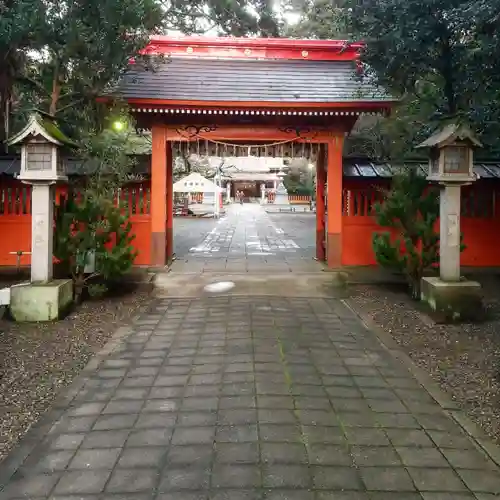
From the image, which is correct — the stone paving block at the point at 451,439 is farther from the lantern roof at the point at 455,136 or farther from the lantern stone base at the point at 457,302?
the lantern roof at the point at 455,136

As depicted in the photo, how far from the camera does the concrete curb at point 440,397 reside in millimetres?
3891

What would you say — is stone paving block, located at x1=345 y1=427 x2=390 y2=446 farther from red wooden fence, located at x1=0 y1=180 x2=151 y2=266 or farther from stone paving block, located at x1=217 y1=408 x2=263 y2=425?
red wooden fence, located at x1=0 y1=180 x2=151 y2=266

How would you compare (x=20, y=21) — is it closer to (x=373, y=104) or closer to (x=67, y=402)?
(x=67, y=402)

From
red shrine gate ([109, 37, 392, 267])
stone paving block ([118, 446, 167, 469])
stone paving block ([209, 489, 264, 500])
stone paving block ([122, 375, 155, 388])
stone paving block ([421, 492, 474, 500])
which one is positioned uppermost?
red shrine gate ([109, 37, 392, 267])

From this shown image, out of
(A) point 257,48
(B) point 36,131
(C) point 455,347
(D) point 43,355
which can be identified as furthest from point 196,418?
(A) point 257,48

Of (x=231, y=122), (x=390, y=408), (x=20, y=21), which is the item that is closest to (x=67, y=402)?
(x=390, y=408)

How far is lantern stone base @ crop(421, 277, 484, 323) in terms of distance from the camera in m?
7.52

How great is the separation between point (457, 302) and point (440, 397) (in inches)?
121

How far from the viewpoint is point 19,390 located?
5.02m

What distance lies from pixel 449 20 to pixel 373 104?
9.26ft

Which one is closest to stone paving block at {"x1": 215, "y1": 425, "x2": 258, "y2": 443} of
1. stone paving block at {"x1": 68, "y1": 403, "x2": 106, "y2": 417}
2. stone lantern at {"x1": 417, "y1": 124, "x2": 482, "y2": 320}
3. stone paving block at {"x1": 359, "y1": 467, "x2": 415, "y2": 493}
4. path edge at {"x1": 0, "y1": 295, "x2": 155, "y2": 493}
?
stone paving block at {"x1": 359, "y1": 467, "x2": 415, "y2": 493}

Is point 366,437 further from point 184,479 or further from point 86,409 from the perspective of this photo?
point 86,409

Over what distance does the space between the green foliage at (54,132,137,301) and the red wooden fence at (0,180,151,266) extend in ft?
7.33

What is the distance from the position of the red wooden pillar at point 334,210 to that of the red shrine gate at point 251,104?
0.07ft
